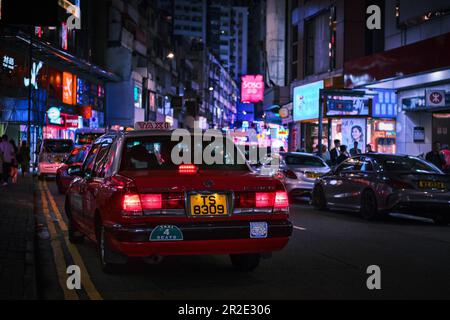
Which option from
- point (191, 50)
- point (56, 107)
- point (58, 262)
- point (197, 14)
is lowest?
point (58, 262)

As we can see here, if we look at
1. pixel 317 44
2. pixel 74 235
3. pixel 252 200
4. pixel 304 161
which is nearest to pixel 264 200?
pixel 252 200

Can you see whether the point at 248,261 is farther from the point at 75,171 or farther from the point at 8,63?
the point at 8,63

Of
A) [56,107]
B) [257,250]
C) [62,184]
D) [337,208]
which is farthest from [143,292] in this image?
[56,107]

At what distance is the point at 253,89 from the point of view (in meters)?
75.0

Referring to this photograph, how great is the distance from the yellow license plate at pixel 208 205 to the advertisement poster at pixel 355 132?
25062mm

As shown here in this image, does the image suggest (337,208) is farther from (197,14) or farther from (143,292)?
(197,14)

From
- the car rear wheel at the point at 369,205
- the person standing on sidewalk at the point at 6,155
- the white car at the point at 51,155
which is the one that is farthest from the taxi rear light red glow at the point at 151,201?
the white car at the point at 51,155

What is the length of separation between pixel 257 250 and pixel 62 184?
14182 millimetres

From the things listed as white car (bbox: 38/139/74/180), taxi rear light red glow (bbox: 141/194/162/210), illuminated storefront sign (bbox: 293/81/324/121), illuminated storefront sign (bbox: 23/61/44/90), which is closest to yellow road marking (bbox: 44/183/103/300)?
taxi rear light red glow (bbox: 141/194/162/210)

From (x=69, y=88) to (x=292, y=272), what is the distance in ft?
126

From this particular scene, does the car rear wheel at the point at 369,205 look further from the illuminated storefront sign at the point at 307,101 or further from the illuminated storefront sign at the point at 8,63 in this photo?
the illuminated storefront sign at the point at 8,63

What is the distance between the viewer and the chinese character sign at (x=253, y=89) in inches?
2940

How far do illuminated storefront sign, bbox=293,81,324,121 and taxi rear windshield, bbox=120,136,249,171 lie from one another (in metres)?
24.7
